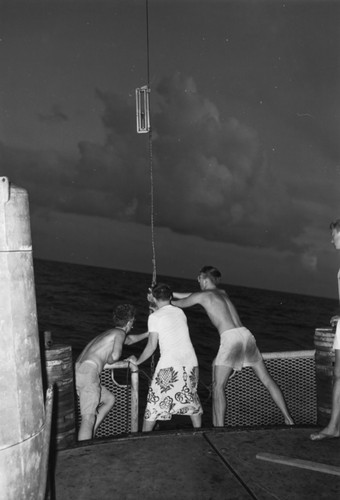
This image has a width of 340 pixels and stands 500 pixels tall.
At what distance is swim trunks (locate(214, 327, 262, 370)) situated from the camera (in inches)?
218

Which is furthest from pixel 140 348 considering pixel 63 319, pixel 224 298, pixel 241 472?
pixel 241 472

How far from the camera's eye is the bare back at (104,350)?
5262 millimetres

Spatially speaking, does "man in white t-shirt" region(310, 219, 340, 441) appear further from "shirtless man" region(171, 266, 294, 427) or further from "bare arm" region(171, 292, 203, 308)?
"bare arm" region(171, 292, 203, 308)

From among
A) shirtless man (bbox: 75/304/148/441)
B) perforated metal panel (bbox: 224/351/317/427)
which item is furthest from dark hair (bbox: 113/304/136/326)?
perforated metal panel (bbox: 224/351/317/427)

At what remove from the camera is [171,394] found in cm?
528

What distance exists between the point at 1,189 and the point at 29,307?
0.66 meters

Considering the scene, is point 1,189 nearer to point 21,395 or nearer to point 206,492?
point 21,395

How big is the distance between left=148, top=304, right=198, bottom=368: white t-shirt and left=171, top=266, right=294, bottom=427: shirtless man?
0.34m

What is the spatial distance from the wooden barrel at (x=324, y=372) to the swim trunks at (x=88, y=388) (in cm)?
262

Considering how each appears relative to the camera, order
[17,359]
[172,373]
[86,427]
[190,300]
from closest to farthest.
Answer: [17,359] → [86,427] → [172,373] → [190,300]

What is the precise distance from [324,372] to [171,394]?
188 centimetres

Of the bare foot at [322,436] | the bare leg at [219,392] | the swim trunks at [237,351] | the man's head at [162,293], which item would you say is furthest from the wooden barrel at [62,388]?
the bare foot at [322,436]

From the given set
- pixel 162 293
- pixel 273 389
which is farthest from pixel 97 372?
pixel 273 389

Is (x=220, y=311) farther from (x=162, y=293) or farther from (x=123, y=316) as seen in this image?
(x=123, y=316)
